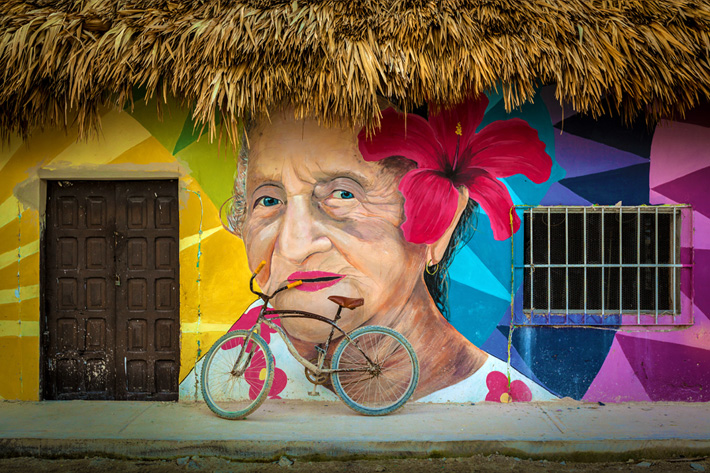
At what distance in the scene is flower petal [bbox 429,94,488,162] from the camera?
522 centimetres

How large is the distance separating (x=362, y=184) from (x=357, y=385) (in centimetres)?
191

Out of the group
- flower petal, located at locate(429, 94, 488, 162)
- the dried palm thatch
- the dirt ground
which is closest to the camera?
the dirt ground

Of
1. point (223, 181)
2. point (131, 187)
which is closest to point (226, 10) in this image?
point (223, 181)

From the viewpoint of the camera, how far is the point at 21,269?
5.30 metres

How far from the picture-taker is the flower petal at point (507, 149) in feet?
17.1

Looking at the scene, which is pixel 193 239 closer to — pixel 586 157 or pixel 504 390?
pixel 504 390

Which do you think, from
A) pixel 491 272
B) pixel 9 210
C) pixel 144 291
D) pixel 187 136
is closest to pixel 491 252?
pixel 491 272

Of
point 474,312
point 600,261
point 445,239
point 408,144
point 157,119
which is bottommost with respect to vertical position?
point 474,312

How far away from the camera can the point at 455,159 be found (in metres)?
5.23

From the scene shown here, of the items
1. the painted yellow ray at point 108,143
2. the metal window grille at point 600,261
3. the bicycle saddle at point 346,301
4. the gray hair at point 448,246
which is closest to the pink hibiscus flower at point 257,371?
the bicycle saddle at point 346,301

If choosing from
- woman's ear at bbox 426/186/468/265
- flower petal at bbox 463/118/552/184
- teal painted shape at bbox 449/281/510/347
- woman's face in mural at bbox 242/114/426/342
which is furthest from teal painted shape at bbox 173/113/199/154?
teal painted shape at bbox 449/281/510/347

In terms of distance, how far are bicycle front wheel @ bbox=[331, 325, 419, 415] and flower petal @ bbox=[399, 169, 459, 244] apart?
1.02 m

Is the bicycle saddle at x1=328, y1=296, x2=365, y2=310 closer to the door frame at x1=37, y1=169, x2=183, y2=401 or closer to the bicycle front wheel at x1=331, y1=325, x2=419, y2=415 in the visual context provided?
the bicycle front wheel at x1=331, y1=325, x2=419, y2=415

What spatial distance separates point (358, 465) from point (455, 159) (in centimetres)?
290
